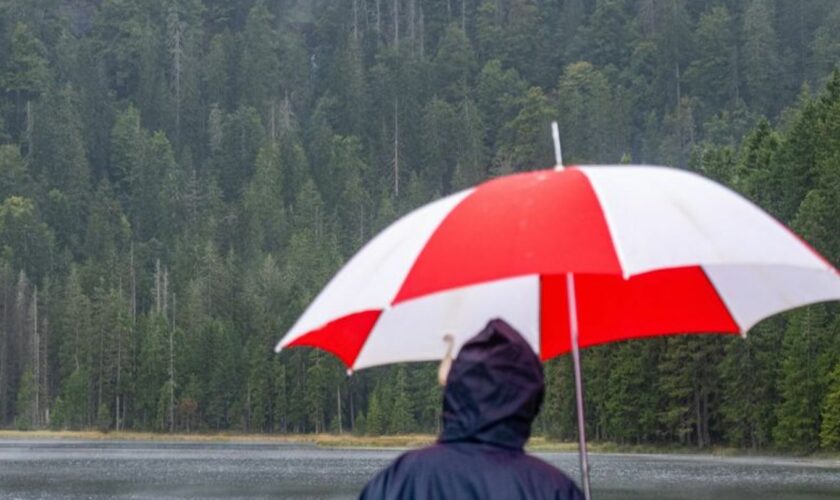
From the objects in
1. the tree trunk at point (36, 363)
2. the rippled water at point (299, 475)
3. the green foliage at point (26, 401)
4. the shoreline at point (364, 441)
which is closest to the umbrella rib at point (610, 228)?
the rippled water at point (299, 475)

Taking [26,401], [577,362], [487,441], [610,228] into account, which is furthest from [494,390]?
[26,401]

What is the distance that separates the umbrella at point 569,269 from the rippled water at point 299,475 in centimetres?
4203

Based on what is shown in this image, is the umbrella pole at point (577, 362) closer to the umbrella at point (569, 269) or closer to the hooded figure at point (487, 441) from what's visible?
the umbrella at point (569, 269)

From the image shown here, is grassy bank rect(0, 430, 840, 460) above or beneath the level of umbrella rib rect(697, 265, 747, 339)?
above

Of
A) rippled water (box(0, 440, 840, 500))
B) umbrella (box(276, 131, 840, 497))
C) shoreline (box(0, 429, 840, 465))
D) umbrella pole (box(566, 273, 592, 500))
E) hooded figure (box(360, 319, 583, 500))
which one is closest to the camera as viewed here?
hooded figure (box(360, 319, 583, 500))

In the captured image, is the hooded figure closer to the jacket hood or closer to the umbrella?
the jacket hood

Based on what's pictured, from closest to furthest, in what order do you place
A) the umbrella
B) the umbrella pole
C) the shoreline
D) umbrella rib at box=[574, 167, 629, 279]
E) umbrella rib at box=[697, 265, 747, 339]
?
umbrella rib at box=[574, 167, 629, 279]
the umbrella
the umbrella pole
umbrella rib at box=[697, 265, 747, 339]
the shoreline

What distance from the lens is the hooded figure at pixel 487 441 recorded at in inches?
226

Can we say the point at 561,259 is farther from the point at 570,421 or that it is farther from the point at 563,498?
the point at 570,421

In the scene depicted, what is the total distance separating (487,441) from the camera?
577cm

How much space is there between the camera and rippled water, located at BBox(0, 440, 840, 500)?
5350 cm

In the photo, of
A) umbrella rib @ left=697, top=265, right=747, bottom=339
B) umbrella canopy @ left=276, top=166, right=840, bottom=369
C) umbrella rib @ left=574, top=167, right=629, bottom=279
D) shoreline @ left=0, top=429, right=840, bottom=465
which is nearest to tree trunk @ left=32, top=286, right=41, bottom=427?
shoreline @ left=0, top=429, right=840, bottom=465

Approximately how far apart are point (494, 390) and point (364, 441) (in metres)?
117

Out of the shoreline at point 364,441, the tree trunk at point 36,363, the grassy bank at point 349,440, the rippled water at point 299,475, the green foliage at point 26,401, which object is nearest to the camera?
the rippled water at point 299,475
